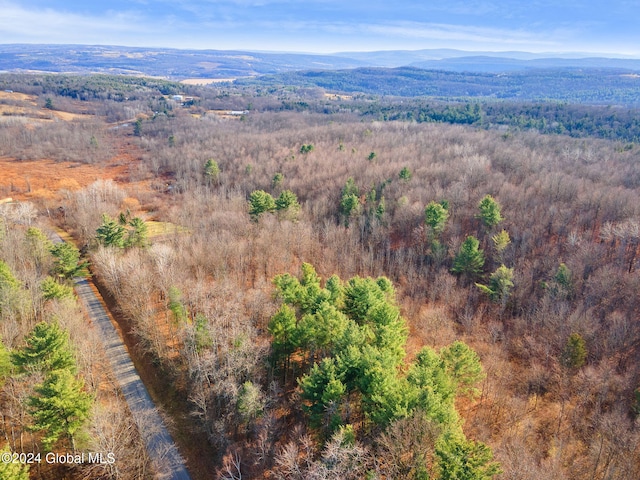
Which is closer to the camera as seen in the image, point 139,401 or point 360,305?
point 139,401

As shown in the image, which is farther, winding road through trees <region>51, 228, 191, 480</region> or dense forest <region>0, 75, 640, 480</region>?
winding road through trees <region>51, 228, 191, 480</region>

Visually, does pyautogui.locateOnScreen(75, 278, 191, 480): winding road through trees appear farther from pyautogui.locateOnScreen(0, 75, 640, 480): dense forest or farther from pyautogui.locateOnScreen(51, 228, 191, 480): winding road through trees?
pyautogui.locateOnScreen(0, 75, 640, 480): dense forest

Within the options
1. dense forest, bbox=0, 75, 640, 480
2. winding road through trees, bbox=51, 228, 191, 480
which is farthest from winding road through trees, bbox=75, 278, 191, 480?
dense forest, bbox=0, 75, 640, 480

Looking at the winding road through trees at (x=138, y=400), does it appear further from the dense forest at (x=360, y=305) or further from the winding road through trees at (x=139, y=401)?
the dense forest at (x=360, y=305)

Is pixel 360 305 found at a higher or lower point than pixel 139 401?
higher

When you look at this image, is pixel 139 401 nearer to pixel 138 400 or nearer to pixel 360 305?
pixel 138 400

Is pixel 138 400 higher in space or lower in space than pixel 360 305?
lower

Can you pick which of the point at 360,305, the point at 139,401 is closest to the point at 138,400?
the point at 139,401

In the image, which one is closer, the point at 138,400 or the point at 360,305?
the point at 138,400
